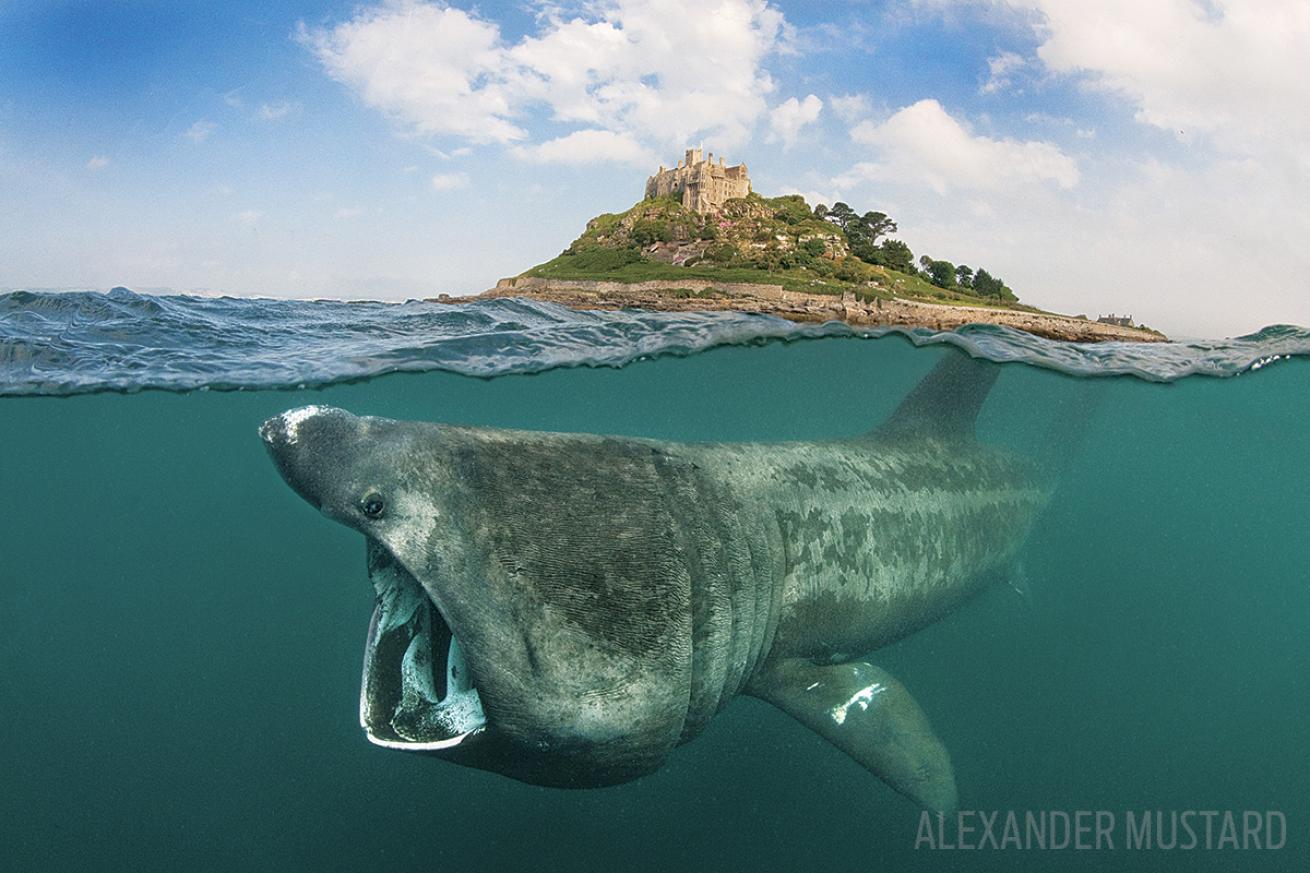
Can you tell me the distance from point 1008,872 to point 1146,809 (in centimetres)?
236

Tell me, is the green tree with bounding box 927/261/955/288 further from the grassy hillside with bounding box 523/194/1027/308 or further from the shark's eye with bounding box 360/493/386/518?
the shark's eye with bounding box 360/493/386/518

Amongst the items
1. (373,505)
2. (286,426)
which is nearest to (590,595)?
(373,505)

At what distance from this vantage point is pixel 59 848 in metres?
7.81

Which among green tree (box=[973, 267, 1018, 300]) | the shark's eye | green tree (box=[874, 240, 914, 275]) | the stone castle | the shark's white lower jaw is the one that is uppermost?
the stone castle

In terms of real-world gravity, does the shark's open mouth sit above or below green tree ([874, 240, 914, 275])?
below

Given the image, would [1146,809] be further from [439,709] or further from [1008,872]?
[439,709]

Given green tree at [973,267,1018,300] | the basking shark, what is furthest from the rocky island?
the basking shark

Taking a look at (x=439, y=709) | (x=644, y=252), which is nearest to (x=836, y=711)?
(x=439, y=709)

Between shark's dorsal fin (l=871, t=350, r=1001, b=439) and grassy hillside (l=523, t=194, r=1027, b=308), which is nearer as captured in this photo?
shark's dorsal fin (l=871, t=350, r=1001, b=439)

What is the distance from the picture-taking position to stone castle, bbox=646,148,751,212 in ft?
252

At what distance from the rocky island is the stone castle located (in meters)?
0.13

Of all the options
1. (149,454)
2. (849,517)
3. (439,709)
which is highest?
(849,517)

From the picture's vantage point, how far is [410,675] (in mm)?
3570

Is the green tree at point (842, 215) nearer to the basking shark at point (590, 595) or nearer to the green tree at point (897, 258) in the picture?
the green tree at point (897, 258)
